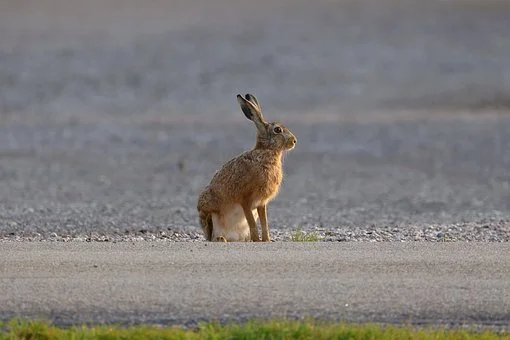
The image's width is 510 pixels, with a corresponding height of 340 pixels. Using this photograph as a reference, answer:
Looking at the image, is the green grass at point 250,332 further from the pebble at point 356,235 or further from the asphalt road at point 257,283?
the pebble at point 356,235

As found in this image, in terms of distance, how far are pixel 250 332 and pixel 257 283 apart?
1.30 metres

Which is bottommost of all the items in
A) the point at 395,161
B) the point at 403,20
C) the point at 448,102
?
the point at 395,161

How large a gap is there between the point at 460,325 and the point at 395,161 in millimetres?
18742

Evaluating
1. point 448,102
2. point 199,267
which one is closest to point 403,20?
point 448,102

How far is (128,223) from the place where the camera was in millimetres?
16500

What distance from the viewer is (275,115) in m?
35.5

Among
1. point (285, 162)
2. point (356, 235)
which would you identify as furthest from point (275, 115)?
point (356, 235)

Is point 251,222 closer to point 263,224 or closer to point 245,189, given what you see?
point 263,224

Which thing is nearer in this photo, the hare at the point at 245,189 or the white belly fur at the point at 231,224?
the hare at the point at 245,189

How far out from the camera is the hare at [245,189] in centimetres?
1138

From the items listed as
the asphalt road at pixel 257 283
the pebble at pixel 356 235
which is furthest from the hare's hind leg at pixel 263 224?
the pebble at pixel 356 235

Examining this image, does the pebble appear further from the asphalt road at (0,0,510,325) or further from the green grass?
the green grass

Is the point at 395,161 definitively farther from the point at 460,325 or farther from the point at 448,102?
the point at 460,325

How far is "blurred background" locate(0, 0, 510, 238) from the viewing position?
19641 mm
